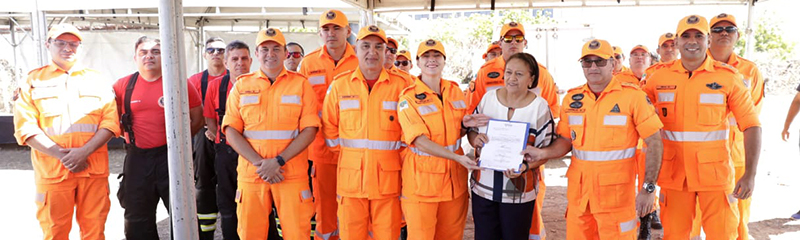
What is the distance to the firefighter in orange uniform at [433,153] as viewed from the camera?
3.58m

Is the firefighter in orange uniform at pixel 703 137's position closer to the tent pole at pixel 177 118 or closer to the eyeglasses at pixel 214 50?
the tent pole at pixel 177 118

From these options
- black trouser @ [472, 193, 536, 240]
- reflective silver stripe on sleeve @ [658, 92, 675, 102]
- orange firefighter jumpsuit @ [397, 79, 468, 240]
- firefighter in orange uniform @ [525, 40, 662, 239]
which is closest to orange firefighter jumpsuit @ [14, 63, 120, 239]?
orange firefighter jumpsuit @ [397, 79, 468, 240]

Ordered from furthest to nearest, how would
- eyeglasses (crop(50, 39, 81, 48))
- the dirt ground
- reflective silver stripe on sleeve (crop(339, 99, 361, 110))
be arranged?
1. the dirt ground
2. eyeglasses (crop(50, 39, 81, 48))
3. reflective silver stripe on sleeve (crop(339, 99, 361, 110))

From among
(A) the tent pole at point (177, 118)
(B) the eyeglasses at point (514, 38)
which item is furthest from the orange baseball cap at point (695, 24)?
(A) the tent pole at point (177, 118)

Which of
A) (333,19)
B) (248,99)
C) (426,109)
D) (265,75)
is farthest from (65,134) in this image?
(426,109)

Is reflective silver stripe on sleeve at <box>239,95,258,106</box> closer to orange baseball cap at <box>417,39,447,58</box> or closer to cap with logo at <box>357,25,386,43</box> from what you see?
cap with logo at <box>357,25,386,43</box>

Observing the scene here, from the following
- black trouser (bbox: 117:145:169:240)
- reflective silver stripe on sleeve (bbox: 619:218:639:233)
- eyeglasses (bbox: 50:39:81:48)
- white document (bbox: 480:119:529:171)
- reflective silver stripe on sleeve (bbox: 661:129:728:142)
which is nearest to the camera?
white document (bbox: 480:119:529:171)

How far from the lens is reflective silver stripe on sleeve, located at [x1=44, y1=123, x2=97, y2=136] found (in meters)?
3.94

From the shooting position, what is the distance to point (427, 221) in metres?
3.64

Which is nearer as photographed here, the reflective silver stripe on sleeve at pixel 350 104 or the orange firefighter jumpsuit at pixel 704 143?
the orange firefighter jumpsuit at pixel 704 143

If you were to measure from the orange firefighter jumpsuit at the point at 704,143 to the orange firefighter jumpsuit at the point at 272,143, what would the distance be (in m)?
2.65

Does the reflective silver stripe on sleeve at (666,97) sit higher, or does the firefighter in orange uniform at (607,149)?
the reflective silver stripe on sleeve at (666,97)

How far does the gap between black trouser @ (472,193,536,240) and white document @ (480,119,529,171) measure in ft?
0.99

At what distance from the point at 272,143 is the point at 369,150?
74 centimetres
